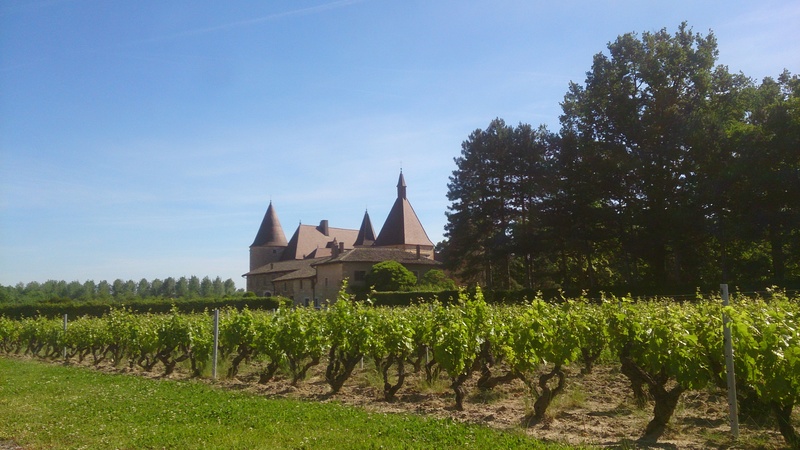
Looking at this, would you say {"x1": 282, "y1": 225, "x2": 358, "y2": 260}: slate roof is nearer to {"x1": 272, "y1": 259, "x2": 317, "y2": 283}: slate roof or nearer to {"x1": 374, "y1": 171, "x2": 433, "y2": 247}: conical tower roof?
{"x1": 374, "y1": 171, "x2": 433, "y2": 247}: conical tower roof

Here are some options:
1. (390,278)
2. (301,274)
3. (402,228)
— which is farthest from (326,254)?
(390,278)

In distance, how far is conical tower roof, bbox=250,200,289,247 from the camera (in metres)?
70.4

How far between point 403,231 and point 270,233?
1829 centimetres

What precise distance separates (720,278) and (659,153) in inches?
284

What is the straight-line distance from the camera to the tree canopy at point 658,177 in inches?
981

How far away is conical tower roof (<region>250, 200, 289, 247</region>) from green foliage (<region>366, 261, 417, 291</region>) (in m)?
29.7

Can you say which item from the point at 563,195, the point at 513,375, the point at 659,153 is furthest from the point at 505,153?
the point at 513,375

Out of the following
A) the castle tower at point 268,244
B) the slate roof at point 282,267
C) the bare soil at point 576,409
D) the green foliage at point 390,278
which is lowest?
the bare soil at point 576,409

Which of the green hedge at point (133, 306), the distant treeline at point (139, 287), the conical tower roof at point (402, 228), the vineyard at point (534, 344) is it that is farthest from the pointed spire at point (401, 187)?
the distant treeline at point (139, 287)

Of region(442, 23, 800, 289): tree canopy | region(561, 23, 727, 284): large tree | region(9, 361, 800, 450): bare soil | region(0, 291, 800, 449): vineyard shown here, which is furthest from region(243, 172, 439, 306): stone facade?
region(9, 361, 800, 450): bare soil

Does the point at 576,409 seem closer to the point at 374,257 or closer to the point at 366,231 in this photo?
the point at 374,257

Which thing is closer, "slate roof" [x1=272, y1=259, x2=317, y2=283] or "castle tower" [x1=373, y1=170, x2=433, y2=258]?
"slate roof" [x1=272, y1=259, x2=317, y2=283]

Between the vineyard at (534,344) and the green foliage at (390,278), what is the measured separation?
2785 cm

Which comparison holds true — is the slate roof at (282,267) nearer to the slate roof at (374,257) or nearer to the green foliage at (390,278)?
the slate roof at (374,257)
